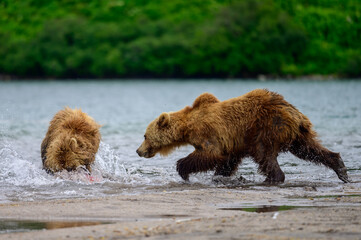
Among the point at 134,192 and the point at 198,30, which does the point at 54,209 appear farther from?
the point at 198,30

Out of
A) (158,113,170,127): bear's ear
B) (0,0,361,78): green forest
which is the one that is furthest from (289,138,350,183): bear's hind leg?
(0,0,361,78): green forest

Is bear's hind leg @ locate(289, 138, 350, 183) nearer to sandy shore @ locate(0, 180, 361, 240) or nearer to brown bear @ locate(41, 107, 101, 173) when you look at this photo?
sandy shore @ locate(0, 180, 361, 240)

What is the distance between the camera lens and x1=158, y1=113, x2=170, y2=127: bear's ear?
9500 mm

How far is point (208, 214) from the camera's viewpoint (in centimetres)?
661

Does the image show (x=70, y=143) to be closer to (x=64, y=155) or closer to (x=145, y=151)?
(x=64, y=155)

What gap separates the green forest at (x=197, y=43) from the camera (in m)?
86.4

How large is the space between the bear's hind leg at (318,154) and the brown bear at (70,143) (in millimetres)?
3291

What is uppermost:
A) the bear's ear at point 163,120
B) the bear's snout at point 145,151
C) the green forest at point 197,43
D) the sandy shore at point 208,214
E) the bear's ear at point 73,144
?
the green forest at point 197,43

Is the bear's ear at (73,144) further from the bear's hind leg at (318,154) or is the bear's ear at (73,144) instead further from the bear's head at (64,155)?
the bear's hind leg at (318,154)

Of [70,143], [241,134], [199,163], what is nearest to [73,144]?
[70,143]

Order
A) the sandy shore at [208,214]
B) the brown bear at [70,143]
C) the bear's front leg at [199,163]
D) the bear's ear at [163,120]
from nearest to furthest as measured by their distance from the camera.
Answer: the sandy shore at [208,214] < the bear's front leg at [199,163] < the brown bear at [70,143] < the bear's ear at [163,120]

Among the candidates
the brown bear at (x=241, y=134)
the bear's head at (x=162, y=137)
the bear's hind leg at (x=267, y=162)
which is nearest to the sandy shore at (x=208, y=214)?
the bear's hind leg at (x=267, y=162)

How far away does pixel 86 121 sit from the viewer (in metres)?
10.3

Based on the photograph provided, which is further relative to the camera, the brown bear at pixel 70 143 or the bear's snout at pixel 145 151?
the bear's snout at pixel 145 151
